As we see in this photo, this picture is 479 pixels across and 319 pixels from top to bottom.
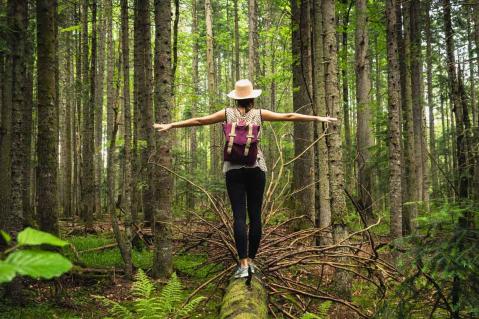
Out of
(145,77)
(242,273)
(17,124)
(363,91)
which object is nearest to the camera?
(242,273)

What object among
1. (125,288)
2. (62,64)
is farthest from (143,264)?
(62,64)

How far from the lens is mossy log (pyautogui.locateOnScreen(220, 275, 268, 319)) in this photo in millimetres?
3549

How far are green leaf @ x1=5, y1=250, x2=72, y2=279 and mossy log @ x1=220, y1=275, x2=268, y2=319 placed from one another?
255cm

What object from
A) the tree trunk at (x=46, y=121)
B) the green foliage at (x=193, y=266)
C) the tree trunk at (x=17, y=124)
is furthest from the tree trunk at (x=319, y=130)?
the tree trunk at (x=17, y=124)

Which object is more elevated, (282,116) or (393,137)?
(282,116)

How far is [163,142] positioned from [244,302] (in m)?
4.69

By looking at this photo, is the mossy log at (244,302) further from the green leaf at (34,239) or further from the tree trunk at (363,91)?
the tree trunk at (363,91)

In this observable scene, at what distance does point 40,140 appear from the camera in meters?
7.45

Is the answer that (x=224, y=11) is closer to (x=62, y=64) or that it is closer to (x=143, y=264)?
(x=62, y=64)

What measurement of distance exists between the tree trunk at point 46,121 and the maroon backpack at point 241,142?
4209 millimetres

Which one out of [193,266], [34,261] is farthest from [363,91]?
[34,261]

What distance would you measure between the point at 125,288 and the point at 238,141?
4.32 m

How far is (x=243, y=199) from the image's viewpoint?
5.07 meters

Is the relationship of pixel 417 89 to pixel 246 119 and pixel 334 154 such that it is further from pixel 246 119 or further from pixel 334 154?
pixel 246 119
